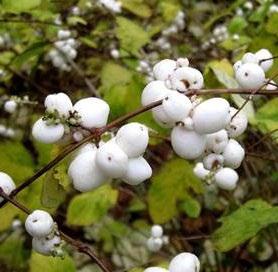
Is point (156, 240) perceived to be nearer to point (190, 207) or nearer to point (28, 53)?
point (190, 207)

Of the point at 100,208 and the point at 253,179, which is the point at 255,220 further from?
the point at 253,179

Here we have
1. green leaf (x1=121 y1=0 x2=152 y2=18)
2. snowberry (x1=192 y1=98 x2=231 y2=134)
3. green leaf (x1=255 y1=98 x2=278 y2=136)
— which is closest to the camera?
snowberry (x1=192 y1=98 x2=231 y2=134)

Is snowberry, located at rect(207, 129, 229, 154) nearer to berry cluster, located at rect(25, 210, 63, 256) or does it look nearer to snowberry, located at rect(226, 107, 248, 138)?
snowberry, located at rect(226, 107, 248, 138)

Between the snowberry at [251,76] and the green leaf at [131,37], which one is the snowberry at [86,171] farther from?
the green leaf at [131,37]

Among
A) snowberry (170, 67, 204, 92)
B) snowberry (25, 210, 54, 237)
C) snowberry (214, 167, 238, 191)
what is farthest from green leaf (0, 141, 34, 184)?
snowberry (170, 67, 204, 92)

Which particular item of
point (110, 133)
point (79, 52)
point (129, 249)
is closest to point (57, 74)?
point (79, 52)
